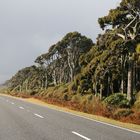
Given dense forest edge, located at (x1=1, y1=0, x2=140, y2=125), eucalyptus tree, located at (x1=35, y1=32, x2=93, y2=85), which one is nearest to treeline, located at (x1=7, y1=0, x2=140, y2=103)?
dense forest edge, located at (x1=1, y1=0, x2=140, y2=125)

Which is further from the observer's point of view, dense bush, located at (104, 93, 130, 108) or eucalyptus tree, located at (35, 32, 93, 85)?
eucalyptus tree, located at (35, 32, 93, 85)

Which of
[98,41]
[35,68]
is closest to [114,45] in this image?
[98,41]

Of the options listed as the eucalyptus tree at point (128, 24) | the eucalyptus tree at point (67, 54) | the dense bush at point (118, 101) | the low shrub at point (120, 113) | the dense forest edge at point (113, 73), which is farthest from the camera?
the eucalyptus tree at point (67, 54)

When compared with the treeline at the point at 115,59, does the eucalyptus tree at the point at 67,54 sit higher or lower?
higher

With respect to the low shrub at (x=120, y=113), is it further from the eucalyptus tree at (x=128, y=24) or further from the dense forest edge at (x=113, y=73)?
A: the eucalyptus tree at (x=128, y=24)

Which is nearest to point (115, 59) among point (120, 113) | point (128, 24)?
point (128, 24)

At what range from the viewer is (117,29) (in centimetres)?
3922

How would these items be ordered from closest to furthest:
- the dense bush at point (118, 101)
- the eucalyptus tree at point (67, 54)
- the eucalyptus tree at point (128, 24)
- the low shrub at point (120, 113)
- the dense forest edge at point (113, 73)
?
the low shrub at point (120, 113) < the dense forest edge at point (113, 73) < the dense bush at point (118, 101) < the eucalyptus tree at point (128, 24) < the eucalyptus tree at point (67, 54)

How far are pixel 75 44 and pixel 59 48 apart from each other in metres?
6.55

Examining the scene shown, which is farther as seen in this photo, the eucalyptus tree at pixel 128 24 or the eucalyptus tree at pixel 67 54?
the eucalyptus tree at pixel 67 54

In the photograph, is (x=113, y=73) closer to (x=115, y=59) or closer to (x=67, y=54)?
(x=115, y=59)

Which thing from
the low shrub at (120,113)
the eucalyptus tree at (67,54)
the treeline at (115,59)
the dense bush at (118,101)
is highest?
the eucalyptus tree at (67,54)

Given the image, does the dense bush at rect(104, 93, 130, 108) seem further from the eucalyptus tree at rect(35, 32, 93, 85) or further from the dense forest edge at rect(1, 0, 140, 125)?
the eucalyptus tree at rect(35, 32, 93, 85)

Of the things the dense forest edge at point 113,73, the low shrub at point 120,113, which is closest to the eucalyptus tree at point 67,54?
the dense forest edge at point 113,73
